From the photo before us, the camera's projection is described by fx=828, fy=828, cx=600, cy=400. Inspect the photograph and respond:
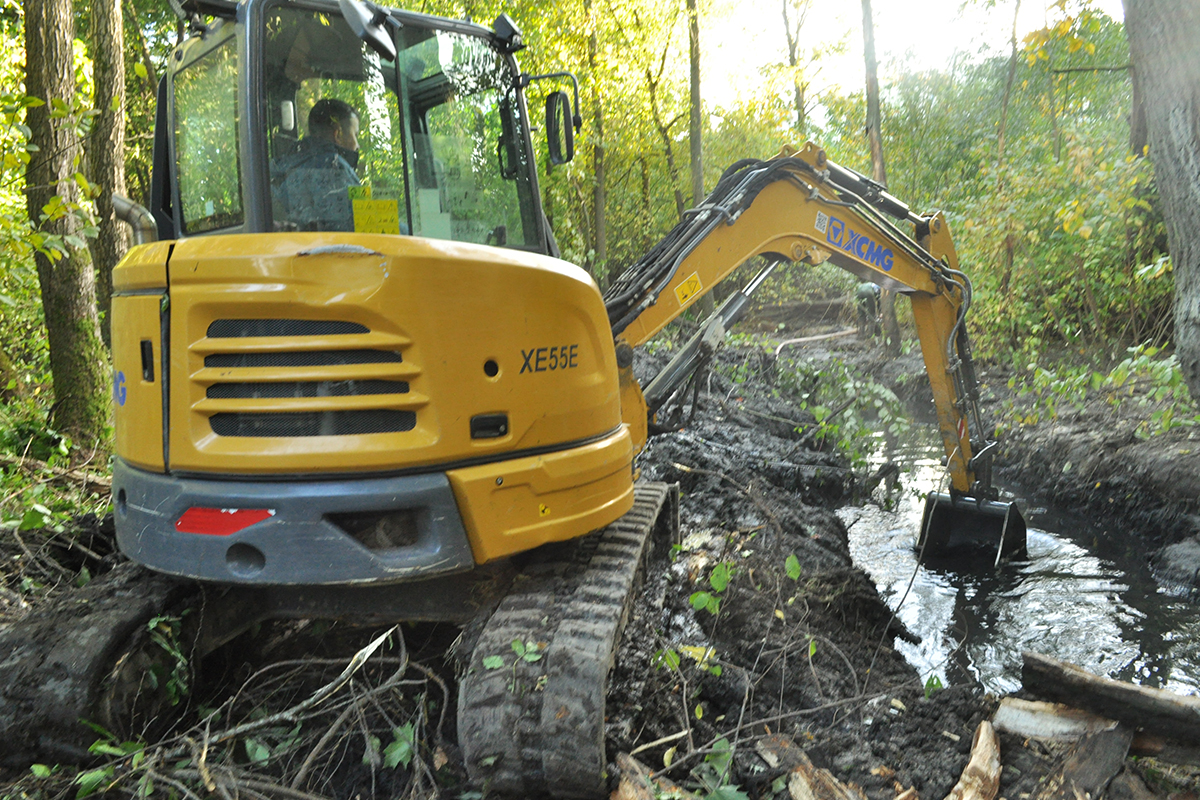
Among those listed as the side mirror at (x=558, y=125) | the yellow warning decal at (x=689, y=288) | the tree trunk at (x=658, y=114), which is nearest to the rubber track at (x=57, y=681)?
the side mirror at (x=558, y=125)

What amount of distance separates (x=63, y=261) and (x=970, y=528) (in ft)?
24.5

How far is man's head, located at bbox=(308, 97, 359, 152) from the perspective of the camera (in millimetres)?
3053

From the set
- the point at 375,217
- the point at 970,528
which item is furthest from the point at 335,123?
the point at 970,528

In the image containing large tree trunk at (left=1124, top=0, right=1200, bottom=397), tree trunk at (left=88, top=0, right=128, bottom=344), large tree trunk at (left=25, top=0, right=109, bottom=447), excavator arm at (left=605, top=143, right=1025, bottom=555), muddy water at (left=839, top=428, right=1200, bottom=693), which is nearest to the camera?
excavator arm at (left=605, top=143, right=1025, bottom=555)

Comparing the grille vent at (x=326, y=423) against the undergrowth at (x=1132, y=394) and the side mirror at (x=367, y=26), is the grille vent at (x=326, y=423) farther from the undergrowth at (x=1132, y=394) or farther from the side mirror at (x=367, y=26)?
the undergrowth at (x=1132, y=394)

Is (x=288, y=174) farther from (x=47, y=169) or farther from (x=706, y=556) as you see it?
(x=47, y=169)

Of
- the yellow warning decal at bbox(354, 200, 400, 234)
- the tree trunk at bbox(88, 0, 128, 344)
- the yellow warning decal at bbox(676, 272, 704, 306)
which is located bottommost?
the yellow warning decal at bbox(676, 272, 704, 306)

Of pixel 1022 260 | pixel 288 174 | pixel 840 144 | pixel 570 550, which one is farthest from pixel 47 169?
pixel 840 144

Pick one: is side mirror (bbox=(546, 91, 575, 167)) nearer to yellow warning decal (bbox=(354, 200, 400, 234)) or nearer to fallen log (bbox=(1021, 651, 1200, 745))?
yellow warning decal (bbox=(354, 200, 400, 234))

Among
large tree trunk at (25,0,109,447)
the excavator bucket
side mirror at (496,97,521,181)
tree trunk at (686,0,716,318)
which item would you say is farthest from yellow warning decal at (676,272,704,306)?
tree trunk at (686,0,716,318)

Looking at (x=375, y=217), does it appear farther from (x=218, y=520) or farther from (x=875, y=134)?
(x=875, y=134)

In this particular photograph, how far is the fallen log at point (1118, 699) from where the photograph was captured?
2.95 meters

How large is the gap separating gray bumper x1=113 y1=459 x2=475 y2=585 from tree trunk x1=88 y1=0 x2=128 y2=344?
6.12m

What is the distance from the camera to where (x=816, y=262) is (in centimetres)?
485
